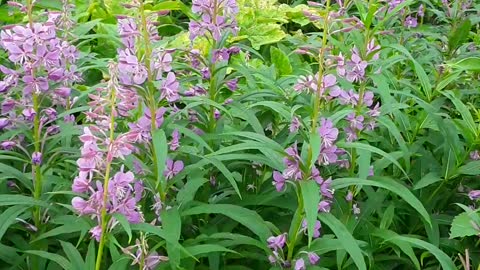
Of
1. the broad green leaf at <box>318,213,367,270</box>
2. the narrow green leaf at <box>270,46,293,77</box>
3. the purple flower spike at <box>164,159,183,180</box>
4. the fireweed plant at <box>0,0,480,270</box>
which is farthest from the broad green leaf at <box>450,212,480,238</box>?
the narrow green leaf at <box>270,46,293,77</box>

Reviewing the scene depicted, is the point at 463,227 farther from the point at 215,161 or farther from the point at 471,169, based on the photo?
the point at 215,161

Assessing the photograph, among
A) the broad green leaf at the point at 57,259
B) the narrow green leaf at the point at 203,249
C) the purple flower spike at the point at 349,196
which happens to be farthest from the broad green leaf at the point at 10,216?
the purple flower spike at the point at 349,196

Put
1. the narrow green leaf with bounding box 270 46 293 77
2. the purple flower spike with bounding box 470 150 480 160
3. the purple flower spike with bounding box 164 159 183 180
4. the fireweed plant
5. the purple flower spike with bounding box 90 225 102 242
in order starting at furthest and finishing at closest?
the narrow green leaf with bounding box 270 46 293 77 → the purple flower spike with bounding box 470 150 480 160 → the purple flower spike with bounding box 164 159 183 180 → the fireweed plant → the purple flower spike with bounding box 90 225 102 242

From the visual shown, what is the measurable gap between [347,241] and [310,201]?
0.24 meters

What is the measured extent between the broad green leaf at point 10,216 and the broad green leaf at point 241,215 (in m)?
0.61

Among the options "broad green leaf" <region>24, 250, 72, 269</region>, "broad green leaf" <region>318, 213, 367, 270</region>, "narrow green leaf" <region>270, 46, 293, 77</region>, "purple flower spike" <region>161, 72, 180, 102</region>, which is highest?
"purple flower spike" <region>161, 72, 180, 102</region>

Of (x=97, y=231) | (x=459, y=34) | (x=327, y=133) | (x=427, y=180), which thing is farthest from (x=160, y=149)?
(x=459, y=34)

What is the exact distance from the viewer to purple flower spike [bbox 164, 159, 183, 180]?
106 inches

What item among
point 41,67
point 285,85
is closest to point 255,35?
point 285,85

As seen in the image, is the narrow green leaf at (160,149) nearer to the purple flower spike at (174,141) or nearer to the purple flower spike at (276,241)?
the purple flower spike at (174,141)

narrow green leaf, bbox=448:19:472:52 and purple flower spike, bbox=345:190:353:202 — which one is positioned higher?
narrow green leaf, bbox=448:19:472:52

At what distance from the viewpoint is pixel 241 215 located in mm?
2691

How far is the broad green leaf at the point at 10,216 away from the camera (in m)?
2.56

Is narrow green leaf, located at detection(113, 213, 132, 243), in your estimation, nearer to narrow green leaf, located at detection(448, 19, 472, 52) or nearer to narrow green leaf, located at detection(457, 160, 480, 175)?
narrow green leaf, located at detection(457, 160, 480, 175)
